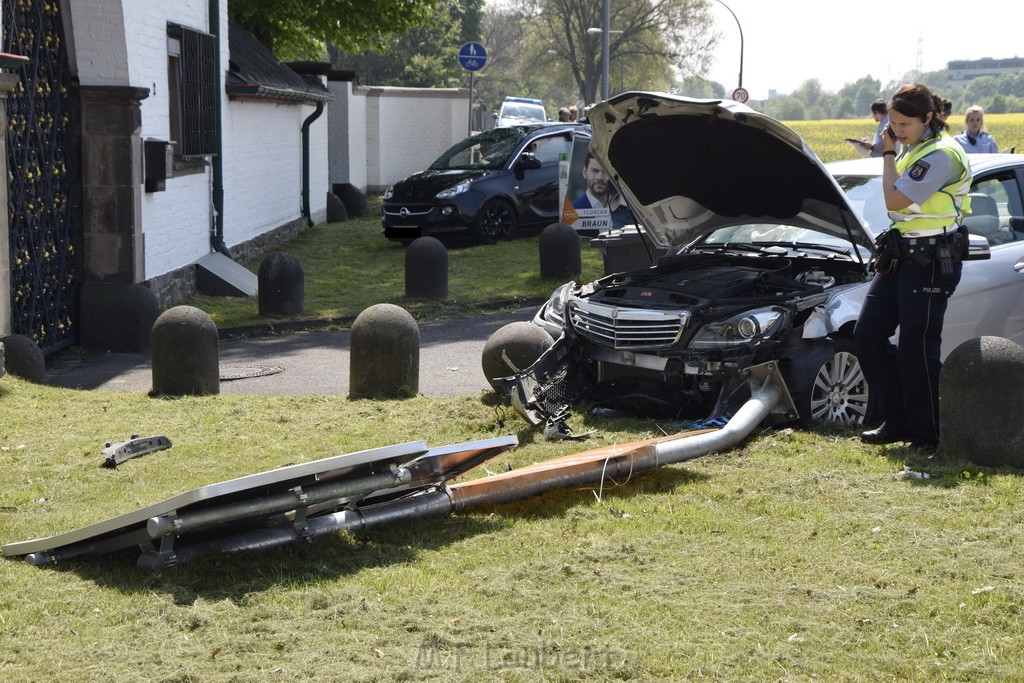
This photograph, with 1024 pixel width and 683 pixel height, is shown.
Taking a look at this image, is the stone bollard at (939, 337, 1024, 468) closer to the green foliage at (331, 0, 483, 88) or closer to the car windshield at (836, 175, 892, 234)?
the car windshield at (836, 175, 892, 234)

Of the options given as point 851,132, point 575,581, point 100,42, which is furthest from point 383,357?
point 851,132

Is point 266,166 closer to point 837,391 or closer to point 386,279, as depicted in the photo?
point 386,279

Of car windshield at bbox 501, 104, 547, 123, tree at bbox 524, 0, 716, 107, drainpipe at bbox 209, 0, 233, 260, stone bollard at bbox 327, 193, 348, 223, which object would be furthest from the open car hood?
tree at bbox 524, 0, 716, 107

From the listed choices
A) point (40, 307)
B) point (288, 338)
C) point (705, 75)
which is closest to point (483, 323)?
point (288, 338)

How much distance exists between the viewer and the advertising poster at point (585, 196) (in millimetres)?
18328

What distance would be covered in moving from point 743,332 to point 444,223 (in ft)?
42.4

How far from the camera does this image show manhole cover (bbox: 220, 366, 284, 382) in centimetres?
1091

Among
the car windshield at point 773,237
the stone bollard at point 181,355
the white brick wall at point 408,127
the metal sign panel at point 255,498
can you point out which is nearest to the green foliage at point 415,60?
the white brick wall at point 408,127

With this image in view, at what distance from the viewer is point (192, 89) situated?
1584cm

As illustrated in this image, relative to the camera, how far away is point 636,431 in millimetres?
7605

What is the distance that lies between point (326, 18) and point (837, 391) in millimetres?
19505

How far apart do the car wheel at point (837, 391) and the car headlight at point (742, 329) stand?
37 cm

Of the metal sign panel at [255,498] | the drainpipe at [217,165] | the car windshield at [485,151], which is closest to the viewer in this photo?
the metal sign panel at [255,498]

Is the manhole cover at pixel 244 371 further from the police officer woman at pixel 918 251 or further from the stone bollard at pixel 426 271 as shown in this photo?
the police officer woman at pixel 918 251
